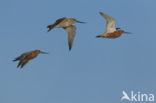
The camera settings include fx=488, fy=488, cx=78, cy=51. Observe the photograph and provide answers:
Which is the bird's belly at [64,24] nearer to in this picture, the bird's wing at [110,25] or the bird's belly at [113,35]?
the bird's wing at [110,25]

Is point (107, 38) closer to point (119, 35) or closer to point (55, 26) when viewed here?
point (119, 35)

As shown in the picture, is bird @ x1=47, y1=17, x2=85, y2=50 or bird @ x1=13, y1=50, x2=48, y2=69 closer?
bird @ x1=13, y1=50, x2=48, y2=69

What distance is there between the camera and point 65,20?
98.4 feet

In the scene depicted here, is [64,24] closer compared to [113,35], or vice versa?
[113,35]

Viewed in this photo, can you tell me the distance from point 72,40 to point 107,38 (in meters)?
4.05

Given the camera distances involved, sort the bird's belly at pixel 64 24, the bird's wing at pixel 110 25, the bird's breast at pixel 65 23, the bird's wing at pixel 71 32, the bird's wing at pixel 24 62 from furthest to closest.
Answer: the bird's wing at pixel 71 32 < the bird's breast at pixel 65 23 < the bird's belly at pixel 64 24 < the bird's wing at pixel 110 25 < the bird's wing at pixel 24 62

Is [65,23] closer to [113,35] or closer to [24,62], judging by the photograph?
[113,35]

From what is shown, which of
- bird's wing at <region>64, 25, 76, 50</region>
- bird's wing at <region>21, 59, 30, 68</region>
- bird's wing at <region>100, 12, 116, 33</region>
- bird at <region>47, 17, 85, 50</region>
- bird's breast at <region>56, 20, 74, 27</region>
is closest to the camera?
bird's wing at <region>21, 59, 30, 68</region>

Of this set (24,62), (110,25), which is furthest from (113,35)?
(24,62)

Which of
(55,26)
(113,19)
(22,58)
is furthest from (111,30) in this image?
(22,58)

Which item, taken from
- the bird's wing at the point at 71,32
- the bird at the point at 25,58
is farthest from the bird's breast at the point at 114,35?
the bird at the point at 25,58

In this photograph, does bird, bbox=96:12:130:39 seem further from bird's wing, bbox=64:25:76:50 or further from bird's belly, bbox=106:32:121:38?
bird's wing, bbox=64:25:76:50

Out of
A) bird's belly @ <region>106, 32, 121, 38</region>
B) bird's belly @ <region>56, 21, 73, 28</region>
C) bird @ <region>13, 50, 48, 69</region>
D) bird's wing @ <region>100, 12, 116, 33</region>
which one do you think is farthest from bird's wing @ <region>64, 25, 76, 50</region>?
bird @ <region>13, 50, 48, 69</region>

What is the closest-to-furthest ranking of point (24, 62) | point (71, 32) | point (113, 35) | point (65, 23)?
point (24, 62), point (113, 35), point (65, 23), point (71, 32)
